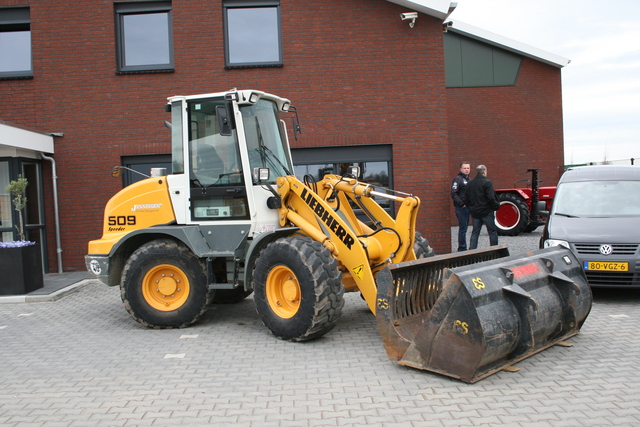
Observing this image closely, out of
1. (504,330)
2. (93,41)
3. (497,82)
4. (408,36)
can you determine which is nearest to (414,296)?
(504,330)

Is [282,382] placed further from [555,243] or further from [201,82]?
[201,82]

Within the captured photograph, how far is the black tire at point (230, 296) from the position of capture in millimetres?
7953

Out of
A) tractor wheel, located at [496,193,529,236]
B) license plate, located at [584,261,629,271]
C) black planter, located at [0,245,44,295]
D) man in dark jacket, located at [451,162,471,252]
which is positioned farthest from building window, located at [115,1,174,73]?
tractor wheel, located at [496,193,529,236]

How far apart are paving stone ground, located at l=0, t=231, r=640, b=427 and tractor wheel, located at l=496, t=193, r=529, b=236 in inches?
363

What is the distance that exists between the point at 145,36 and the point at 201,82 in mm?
1544

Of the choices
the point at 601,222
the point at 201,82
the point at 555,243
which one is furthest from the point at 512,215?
the point at 201,82

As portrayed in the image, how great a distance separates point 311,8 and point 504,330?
8447 mm

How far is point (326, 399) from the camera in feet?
14.2

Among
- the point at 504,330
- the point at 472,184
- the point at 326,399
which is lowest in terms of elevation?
the point at 326,399

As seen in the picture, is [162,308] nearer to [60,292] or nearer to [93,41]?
[60,292]

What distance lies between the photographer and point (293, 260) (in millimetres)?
5734

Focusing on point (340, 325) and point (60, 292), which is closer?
point (340, 325)

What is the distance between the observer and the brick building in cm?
1112

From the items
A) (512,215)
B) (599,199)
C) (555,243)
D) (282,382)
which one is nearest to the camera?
(282,382)
